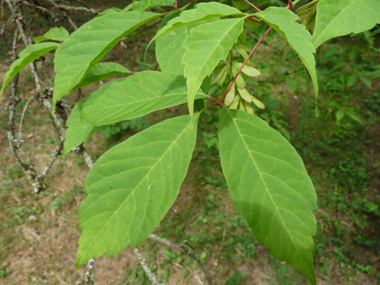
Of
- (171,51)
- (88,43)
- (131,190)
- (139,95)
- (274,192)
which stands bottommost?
(274,192)

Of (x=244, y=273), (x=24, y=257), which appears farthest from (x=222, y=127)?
(x=24, y=257)

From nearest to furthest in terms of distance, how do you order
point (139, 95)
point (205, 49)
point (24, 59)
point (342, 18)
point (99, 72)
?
1. point (205, 49)
2. point (342, 18)
3. point (139, 95)
4. point (24, 59)
5. point (99, 72)

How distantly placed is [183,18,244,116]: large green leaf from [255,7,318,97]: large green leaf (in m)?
0.11

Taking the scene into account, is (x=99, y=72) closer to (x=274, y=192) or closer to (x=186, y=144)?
(x=186, y=144)

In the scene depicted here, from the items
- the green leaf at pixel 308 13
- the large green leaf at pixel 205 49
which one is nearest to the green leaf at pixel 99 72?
the large green leaf at pixel 205 49

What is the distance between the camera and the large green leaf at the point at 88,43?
3.02 ft

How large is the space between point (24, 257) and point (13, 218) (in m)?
0.76

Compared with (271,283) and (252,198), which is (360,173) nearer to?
(271,283)

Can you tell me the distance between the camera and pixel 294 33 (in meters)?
0.66

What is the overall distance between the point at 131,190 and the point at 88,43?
63cm

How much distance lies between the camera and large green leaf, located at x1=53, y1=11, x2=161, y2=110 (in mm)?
919

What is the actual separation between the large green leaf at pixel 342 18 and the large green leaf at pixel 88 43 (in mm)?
633

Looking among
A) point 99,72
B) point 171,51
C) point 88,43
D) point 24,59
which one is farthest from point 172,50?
point 24,59

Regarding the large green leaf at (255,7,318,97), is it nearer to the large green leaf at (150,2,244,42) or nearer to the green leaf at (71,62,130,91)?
the large green leaf at (150,2,244,42)
